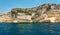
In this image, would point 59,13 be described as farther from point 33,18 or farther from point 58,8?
point 33,18

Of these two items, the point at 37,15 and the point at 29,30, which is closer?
the point at 29,30

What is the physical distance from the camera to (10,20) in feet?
446

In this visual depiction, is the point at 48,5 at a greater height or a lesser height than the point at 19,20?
greater

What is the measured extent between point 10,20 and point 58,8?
38.6 m

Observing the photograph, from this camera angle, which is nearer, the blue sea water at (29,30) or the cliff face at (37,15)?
the blue sea water at (29,30)

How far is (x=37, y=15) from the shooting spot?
451ft

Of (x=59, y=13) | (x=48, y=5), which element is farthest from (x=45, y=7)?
(x=59, y=13)

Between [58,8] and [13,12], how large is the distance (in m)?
35.6

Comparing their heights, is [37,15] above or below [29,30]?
above

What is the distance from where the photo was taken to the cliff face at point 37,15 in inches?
5276

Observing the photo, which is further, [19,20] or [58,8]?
[58,8]

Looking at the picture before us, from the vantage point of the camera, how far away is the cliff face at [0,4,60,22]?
440 feet

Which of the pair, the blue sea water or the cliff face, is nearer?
the blue sea water

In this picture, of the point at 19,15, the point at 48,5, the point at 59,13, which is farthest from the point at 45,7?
the point at 19,15
